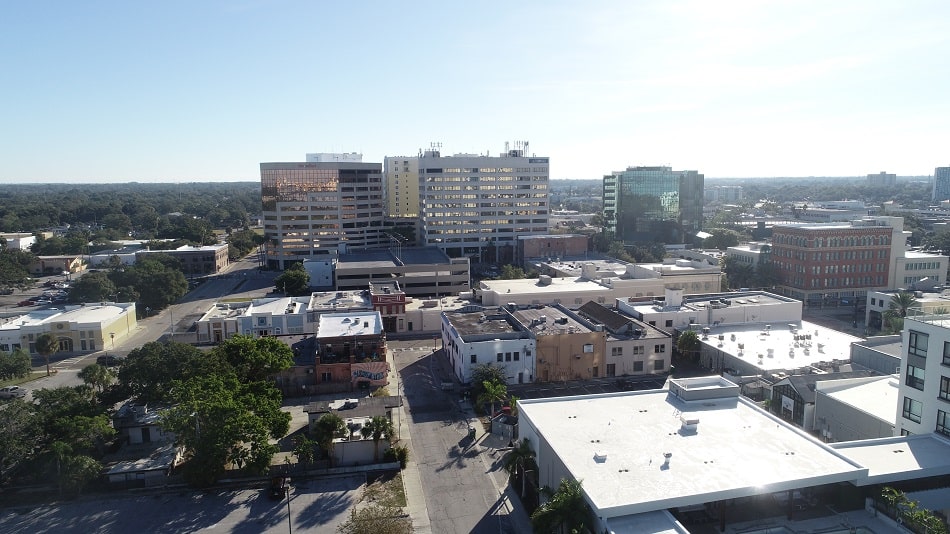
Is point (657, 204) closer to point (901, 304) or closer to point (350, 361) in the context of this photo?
point (901, 304)

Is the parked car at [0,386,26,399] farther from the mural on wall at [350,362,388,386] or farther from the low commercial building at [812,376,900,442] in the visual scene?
the low commercial building at [812,376,900,442]

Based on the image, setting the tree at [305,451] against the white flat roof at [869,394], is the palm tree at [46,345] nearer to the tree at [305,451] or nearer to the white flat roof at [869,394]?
the tree at [305,451]

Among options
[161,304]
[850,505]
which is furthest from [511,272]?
[850,505]

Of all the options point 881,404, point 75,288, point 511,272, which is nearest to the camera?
point 881,404

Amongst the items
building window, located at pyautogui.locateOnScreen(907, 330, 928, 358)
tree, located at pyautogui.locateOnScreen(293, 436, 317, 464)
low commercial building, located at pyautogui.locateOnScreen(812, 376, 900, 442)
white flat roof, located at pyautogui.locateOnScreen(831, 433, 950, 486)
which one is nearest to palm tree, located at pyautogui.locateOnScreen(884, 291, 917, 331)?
low commercial building, located at pyautogui.locateOnScreen(812, 376, 900, 442)

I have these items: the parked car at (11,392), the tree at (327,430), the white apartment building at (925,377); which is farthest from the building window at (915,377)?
the parked car at (11,392)

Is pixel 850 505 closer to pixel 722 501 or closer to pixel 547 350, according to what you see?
pixel 722 501
